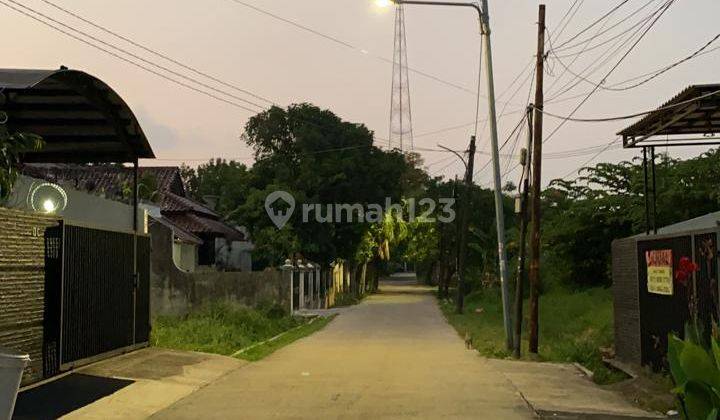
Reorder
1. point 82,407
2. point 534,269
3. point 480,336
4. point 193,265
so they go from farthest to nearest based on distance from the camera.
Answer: point 193,265 → point 480,336 → point 534,269 → point 82,407

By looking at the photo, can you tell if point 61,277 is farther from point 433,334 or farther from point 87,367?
point 433,334

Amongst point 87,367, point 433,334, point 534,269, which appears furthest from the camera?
point 433,334

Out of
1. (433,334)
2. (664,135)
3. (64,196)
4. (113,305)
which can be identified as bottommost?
(433,334)

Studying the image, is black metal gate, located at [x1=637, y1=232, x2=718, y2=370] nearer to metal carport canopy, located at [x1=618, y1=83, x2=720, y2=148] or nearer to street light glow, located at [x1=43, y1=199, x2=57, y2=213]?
metal carport canopy, located at [x1=618, y1=83, x2=720, y2=148]

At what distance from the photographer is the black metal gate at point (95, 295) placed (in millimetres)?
11547

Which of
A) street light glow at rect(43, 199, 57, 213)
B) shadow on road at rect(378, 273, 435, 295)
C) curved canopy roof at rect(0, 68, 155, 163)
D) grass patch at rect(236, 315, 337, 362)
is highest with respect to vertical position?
curved canopy roof at rect(0, 68, 155, 163)

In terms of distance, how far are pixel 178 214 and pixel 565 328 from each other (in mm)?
24889

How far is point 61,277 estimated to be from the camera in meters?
11.6

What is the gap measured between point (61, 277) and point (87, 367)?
5.26 ft

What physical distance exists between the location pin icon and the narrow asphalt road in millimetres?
20549

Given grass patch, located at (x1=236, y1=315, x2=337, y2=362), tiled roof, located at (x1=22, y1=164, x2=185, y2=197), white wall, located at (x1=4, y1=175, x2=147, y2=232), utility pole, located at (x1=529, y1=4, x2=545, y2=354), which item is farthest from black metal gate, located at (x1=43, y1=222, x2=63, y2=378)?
utility pole, located at (x1=529, y1=4, x2=545, y2=354)

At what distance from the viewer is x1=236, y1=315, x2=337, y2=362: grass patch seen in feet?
55.4

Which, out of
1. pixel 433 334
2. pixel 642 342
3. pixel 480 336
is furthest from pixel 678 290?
pixel 433 334

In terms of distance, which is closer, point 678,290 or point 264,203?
point 678,290
